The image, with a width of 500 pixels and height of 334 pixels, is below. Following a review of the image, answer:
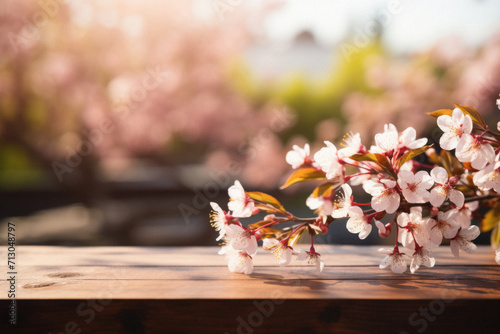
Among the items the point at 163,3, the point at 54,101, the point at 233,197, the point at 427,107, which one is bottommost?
the point at 233,197

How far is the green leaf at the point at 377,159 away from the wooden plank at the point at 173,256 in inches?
10.9

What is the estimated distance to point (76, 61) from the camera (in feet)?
11.1

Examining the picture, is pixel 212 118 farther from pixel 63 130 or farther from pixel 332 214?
pixel 332 214

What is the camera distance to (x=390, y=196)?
827mm

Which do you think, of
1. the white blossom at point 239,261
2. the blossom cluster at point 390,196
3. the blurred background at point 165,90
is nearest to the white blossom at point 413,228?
the blossom cluster at point 390,196

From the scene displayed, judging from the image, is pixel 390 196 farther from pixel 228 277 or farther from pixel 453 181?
pixel 228 277

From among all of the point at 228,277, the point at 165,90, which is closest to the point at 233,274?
the point at 228,277
